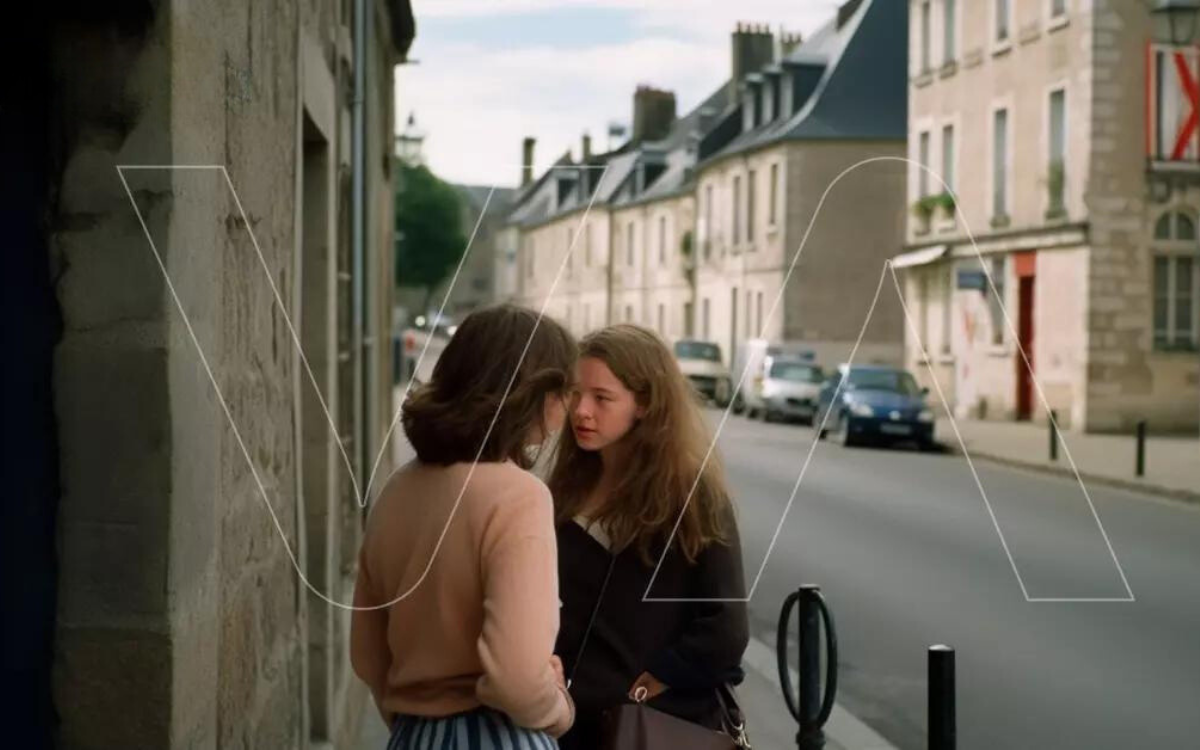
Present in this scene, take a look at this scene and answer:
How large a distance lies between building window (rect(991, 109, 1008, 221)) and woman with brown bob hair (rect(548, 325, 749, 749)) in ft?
91.2

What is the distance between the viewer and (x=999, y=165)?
103 ft

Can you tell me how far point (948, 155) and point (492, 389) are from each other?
30.9 meters

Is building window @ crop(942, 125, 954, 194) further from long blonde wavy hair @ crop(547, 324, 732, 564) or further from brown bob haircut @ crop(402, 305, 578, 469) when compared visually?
brown bob haircut @ crop(402, 305, 578, 469)

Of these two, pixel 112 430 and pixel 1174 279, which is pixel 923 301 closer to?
pixel 1174 279

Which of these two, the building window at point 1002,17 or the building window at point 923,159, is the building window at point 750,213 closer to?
the building window at point 923,159

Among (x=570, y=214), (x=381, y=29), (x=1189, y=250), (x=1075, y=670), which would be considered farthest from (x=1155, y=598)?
(x=570, y=214)

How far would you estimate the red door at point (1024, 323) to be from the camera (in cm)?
2906

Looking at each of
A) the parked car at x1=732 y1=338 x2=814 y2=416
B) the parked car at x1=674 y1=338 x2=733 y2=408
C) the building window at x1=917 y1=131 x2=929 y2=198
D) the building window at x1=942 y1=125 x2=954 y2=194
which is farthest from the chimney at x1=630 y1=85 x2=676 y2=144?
the building window at x1=942 y1=125 x2=954 y2=194

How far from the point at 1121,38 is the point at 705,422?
27.6 m

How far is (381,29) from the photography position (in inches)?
436

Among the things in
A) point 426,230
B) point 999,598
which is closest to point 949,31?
point 999,598

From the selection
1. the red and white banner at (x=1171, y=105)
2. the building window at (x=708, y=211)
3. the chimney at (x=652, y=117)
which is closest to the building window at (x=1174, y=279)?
the red and white banner at (x=1171, y=105)

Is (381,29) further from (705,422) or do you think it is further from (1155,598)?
(705,422)

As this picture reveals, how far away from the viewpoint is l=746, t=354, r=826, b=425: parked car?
31039mm
